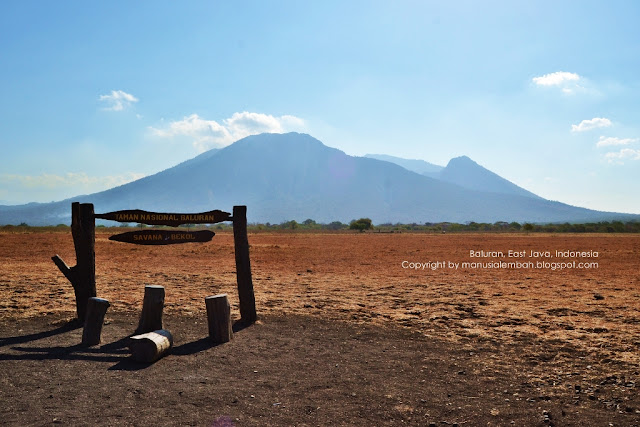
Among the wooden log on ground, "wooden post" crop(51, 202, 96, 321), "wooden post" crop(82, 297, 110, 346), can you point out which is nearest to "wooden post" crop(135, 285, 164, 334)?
"wooden post" crop(82, 297, 110, 346)

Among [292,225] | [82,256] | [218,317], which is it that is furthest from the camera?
[292,225]

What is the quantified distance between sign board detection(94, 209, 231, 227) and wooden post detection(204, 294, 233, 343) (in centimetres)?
198

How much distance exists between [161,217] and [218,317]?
8.50ft

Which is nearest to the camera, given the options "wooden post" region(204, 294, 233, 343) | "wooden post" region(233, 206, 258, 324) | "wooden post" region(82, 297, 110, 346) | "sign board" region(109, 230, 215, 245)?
"wooden post" region(82, 297, 110, 346)

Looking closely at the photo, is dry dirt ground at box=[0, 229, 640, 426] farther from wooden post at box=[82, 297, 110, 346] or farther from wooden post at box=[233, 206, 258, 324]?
wooden post at box=[233, 206, 258, 324]

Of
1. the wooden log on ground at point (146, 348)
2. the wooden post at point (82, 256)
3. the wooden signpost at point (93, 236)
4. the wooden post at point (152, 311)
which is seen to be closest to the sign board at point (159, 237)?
the wooden signpost at point (93, 236)

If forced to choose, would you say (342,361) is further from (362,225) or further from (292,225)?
(292,225)

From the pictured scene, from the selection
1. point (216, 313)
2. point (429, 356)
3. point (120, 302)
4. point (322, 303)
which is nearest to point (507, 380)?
point (429, 356)

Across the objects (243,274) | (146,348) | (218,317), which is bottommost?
(146,348)

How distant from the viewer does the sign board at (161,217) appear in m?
9.23

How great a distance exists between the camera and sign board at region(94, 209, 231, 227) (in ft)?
30.3

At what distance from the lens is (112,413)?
530 cm

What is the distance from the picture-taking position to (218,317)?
8.45 meters

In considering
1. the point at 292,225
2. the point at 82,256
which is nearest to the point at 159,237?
the point at 82,256
